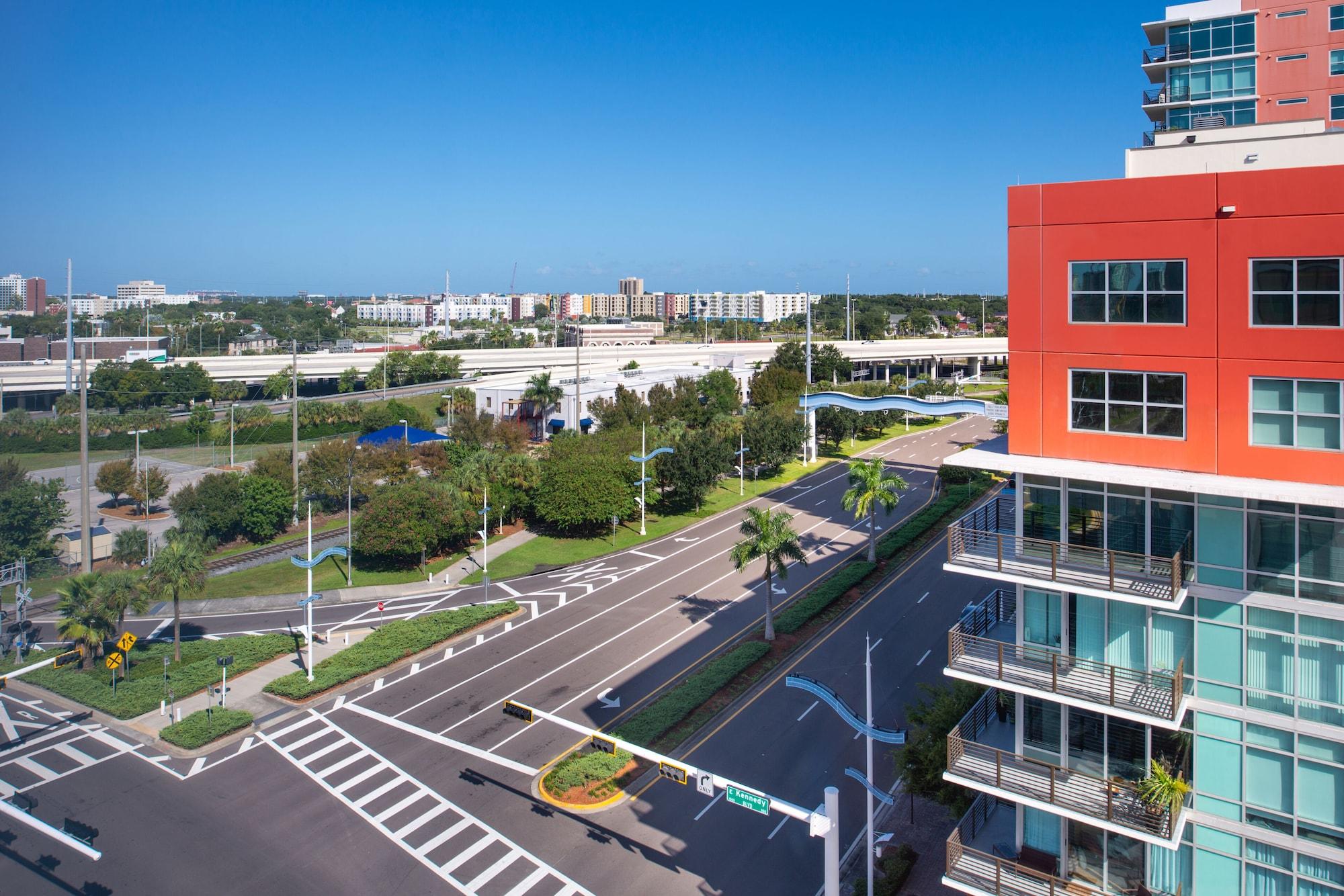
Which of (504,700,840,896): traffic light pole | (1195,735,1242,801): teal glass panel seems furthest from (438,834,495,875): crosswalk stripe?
(1195,735,1242,801): teal glass panel

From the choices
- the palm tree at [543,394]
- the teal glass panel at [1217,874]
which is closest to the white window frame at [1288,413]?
the teal glass panel at [1217,874]

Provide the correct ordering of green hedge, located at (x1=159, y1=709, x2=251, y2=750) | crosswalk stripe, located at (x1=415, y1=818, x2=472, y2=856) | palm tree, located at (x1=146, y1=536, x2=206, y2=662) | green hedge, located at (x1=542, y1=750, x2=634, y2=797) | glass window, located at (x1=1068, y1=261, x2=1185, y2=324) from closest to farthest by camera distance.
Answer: glass window, located at (x1=1068, y1=261, x2=1185, y2=324)
crosswalk stripe, located at (x1=415, y1=818, x2=472, y2=856)
green hedge, located at (x1=542, y1=750, x2=634, y2=797)
green hedge, located at (x1=159, y1=709, x2=251, y2=750)
palm tree, located at (x1=146, y1=536, x2=206, y2=662)

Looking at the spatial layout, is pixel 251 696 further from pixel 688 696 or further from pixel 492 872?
pixel 688 696

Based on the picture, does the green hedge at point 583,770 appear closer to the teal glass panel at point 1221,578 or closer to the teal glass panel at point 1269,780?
the teal glass panel at point 1269,780

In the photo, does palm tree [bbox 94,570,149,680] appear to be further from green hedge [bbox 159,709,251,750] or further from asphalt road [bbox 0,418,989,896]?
green hedge [bbox 159,709,251,750]

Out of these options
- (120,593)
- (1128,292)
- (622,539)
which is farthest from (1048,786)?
(622,539)
